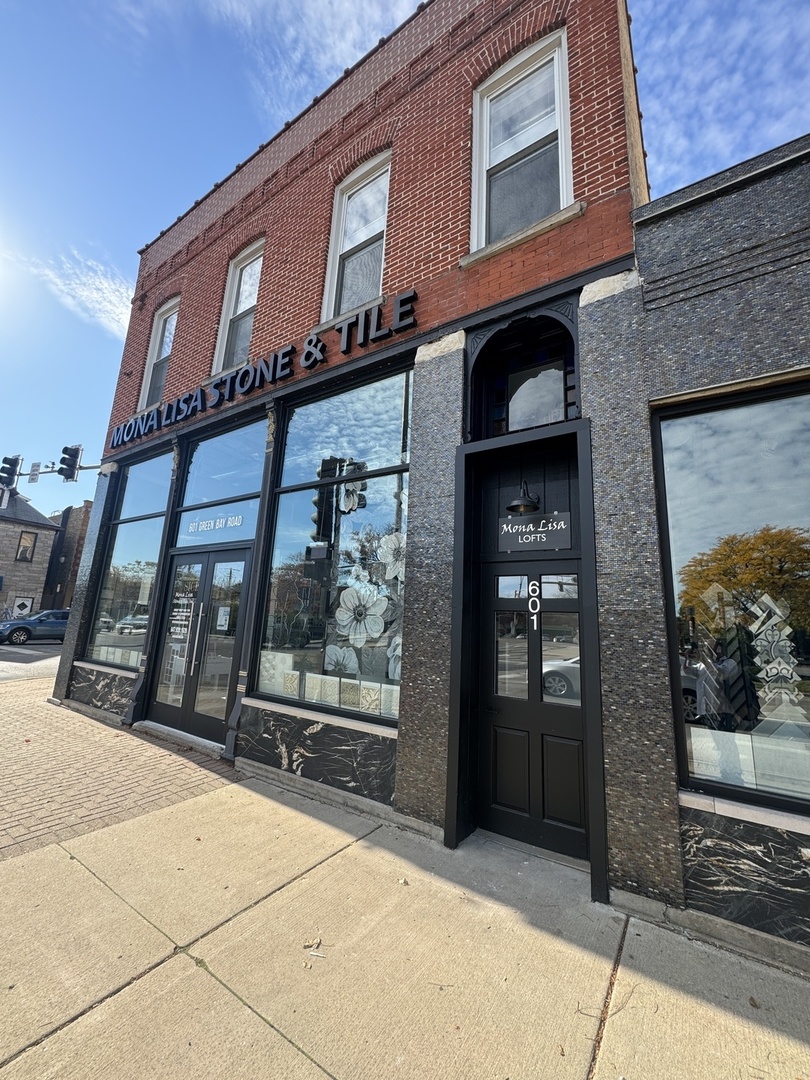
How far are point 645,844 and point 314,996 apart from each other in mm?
2253

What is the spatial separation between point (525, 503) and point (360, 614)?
2184 mm

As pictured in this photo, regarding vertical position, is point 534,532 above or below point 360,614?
above

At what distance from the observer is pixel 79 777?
16.7 ft

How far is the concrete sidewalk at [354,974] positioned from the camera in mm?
2049

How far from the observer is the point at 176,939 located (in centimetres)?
274

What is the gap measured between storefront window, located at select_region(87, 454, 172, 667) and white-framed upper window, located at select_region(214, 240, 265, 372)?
7.12ft

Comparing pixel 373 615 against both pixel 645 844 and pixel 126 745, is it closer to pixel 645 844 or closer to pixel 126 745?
pixel 645 844

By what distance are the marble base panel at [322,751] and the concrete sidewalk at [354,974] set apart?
74 cm

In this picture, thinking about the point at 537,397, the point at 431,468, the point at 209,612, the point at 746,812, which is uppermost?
the point at 537,397

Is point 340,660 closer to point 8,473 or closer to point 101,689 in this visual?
point 101,689

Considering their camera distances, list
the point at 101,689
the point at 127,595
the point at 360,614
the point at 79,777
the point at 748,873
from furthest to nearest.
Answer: the point at 127,595
the point at 101,689
the point at 360,614
the point at 79,777
the point at 748,873

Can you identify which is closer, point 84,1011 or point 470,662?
point 84,1011

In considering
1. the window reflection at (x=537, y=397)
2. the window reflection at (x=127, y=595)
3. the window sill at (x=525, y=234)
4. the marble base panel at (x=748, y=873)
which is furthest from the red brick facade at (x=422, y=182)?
the marble base panel at (x=748, y=873)

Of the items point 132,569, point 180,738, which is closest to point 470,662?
point 180,738
